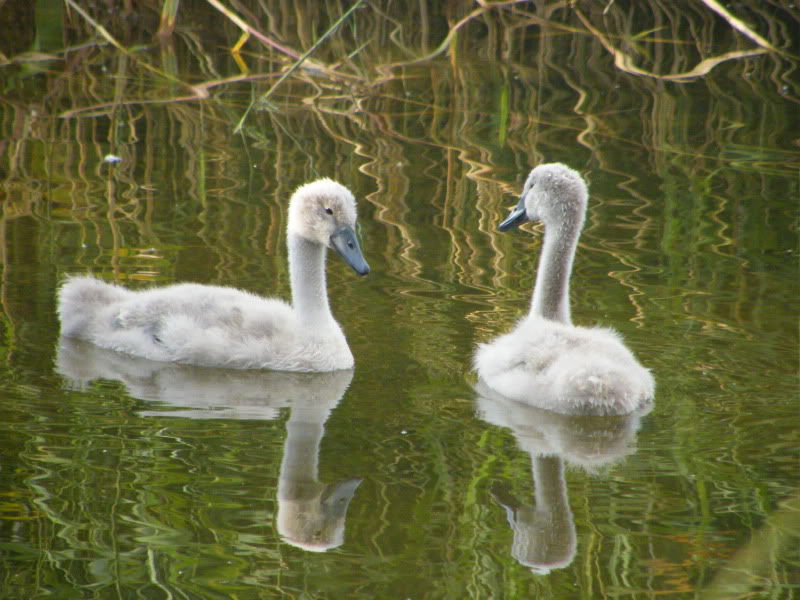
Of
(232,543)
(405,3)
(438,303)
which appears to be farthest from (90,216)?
(405,3)

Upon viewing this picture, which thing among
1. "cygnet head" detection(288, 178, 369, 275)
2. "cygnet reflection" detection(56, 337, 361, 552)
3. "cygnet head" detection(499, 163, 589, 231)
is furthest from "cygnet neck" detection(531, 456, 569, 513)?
"cygnet head" detection(288, 178, 369, 275)

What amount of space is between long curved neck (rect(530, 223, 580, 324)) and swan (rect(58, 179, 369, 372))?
92 cm

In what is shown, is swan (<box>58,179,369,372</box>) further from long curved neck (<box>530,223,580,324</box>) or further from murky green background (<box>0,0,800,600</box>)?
long curved neck (<box>530,223,580,324</box>)

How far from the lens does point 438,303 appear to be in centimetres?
776

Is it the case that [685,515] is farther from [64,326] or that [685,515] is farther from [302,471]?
[64,326]

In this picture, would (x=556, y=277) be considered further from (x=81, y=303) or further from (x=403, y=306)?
(x=81, y=303)

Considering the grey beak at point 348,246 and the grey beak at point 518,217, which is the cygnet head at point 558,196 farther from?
the grey beak at point 348,246

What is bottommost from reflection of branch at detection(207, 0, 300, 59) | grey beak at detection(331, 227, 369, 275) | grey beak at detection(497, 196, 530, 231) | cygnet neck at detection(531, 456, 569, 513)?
cygnet neck at detection(531, 456, 569, 513)

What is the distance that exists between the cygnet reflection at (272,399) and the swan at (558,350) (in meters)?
0.82

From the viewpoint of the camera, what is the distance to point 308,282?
723 cm

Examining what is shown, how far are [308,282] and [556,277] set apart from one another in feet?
4.28

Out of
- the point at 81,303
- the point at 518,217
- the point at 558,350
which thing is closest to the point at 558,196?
the point at 518,217

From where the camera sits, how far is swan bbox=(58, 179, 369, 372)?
6965mm

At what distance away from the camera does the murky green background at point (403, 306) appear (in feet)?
15.7
